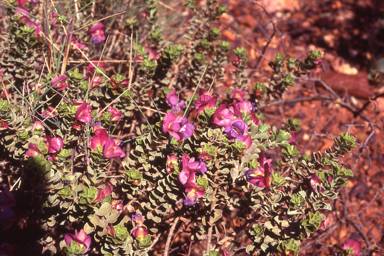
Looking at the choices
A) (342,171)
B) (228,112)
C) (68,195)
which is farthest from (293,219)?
(68,195)

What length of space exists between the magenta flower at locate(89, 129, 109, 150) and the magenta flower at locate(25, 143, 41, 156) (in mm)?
163

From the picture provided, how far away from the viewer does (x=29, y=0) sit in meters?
1.50

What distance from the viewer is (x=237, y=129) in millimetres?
1148

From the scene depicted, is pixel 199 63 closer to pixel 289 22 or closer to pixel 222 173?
pixel 222 173

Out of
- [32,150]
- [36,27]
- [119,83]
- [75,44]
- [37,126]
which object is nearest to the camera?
[32,150]

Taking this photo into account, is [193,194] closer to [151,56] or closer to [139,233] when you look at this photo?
[139,233]

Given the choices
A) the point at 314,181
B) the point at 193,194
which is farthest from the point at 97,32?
the point at 314,181

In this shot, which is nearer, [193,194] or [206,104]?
[193,194]

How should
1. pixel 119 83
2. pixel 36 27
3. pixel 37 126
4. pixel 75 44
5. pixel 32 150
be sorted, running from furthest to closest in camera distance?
1. pixel 75 44
2. pixel 36 27
3. pixel 119 83
4. pixel 37 126
5. pixel 32 150

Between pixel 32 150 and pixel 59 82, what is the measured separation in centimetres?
30

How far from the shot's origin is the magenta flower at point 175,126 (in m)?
1.10

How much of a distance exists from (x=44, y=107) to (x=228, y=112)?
0.73 metres

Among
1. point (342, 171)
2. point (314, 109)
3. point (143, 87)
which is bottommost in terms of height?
point (314, 109)

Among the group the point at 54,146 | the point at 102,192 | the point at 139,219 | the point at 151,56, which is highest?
the point at 151,56
